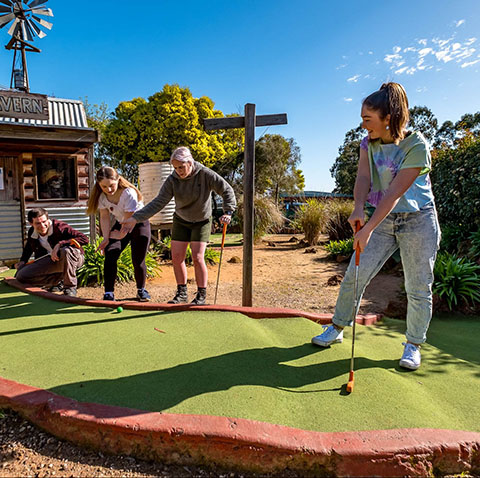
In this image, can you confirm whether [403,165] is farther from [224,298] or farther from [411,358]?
[224,298]

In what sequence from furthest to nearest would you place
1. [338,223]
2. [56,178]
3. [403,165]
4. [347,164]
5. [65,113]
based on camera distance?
[347,164], [338,223], [65,113], [56,178], [403,165]

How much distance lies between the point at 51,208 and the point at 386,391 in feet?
23.6

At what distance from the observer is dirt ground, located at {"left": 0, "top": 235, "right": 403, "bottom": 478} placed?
5.13 feet

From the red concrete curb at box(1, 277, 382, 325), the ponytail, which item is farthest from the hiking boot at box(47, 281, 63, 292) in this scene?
the ponytail

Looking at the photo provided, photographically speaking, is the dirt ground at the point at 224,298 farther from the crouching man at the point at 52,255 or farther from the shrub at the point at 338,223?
the shrub at the point at 338,223

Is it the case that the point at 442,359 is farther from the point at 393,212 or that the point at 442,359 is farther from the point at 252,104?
the point at 252,104

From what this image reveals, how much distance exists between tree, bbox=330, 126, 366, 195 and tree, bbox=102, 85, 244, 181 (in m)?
14.1

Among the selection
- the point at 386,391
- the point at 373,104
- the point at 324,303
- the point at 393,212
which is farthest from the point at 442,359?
the point at 324,303

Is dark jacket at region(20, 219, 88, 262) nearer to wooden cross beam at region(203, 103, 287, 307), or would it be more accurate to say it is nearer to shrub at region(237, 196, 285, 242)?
wooden cross beam at region(203, 103, 287, 307)

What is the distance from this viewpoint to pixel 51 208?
7293 millimetres

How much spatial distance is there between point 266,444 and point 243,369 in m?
0.65

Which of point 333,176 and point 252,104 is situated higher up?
point 333,176

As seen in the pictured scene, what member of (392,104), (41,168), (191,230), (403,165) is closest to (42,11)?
(41,168)

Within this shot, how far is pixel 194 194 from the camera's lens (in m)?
3.61
